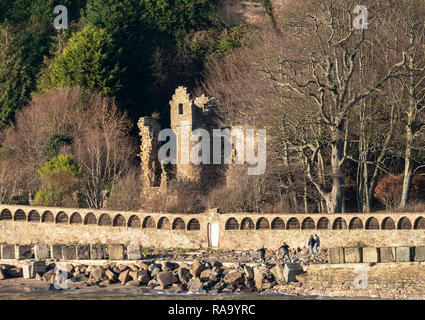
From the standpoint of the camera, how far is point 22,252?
4959 centimetres

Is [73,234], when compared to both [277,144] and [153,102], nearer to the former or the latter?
[277,144]

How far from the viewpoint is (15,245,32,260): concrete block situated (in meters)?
49.5

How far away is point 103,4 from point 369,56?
19168 mm

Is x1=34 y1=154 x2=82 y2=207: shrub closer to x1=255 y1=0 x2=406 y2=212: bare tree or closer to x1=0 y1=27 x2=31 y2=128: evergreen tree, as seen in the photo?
x1=255 y1=0 x2=406 y2=212: bare tree

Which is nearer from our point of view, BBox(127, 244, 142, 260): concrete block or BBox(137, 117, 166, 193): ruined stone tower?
BBox(127, 244, 142, 260): concrete block

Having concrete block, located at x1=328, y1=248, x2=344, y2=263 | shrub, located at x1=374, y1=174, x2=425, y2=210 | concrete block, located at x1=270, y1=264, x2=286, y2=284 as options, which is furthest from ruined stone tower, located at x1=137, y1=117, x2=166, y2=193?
concrete block, located at x1=328, y1=248, x2=344, y2=263

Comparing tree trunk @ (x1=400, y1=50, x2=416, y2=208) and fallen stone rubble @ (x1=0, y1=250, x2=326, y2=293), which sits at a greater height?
tree trunk @ (x1=400, y1=50, x2=416, y2=208)

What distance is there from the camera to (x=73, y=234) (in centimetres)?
5300

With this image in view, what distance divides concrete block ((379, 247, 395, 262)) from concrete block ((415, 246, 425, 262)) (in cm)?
82

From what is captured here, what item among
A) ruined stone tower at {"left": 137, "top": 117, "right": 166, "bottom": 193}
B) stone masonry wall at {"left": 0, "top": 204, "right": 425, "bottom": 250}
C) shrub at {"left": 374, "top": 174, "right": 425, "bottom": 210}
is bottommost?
stone masonry wall at {"left": 0, "top": 204, "right": 425, "bottom": 250}

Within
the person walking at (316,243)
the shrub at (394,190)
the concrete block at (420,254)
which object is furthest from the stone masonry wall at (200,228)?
the shrub at (394,190)

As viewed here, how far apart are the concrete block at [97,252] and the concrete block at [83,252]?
0.54ft

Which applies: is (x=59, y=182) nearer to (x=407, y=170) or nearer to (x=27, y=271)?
(x=27, y=271)
